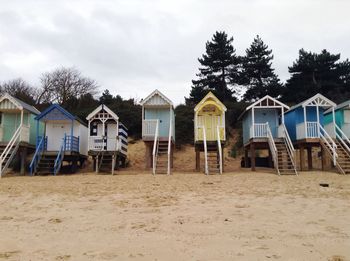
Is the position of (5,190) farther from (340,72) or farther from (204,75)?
(340,72)

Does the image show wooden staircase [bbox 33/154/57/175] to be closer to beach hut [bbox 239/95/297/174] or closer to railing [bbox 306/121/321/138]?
beach hut [bbox 239/95/297/174]

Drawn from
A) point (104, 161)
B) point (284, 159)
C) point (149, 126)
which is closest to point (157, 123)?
point (149, 126)

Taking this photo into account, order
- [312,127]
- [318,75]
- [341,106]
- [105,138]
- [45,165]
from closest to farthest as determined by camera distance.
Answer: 1. [312,127]
2. [45,165]
3. [341,106]
4. [105,138]
5. [318,75]

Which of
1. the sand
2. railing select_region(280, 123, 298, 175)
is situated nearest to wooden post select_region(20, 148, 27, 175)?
the sand

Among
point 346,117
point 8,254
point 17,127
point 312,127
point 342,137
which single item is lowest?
point 8,254

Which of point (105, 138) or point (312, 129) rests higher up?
point (312, 129)

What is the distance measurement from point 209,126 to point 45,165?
10.4 m

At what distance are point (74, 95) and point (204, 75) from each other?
49.4ft

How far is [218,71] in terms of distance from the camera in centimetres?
4034

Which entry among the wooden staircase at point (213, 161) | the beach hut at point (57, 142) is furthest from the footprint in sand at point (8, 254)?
the beach hut at point (57, 142)

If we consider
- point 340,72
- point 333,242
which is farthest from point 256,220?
point 340,72

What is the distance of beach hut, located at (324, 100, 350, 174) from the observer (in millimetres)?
20203

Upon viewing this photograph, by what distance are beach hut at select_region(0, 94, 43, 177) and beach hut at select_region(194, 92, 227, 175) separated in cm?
1066

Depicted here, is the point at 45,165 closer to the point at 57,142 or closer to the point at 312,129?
the point at 57,142
